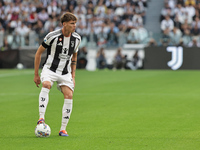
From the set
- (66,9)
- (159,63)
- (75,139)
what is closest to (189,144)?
(75,139)

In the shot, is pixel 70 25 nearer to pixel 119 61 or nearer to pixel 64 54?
pixel 64 54

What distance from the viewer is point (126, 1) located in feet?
107

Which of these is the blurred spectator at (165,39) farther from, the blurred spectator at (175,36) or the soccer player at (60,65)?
the soccer player at (60,65)

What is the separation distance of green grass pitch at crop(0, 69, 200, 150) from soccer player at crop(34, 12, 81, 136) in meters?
0.58

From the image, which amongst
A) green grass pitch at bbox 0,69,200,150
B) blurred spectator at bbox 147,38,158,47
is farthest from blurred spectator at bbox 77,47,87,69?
green grass pitch at bbox 0,69,200,150

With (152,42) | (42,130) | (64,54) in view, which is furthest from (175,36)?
(42,130)

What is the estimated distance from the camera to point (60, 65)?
7566 mm

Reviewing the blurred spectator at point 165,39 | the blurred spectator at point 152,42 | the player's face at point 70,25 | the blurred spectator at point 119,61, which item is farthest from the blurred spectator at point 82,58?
the player's face at point 70,25

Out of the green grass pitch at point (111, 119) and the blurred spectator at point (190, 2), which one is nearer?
the green grass pitch at point (111, 119)

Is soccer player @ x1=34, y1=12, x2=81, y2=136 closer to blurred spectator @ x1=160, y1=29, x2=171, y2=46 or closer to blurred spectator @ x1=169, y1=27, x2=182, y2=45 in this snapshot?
A: blurred spectator @ x1=169, y1=27, x2=182, y2=45

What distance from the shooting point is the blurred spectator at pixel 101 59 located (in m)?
29.4

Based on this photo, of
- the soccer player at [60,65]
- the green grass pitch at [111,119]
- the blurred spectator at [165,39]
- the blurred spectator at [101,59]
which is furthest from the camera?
the blurred spectator at [101,59]

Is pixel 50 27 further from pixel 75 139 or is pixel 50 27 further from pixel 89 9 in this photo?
pixel 75 139

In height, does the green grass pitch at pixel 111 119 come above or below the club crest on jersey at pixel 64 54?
below
